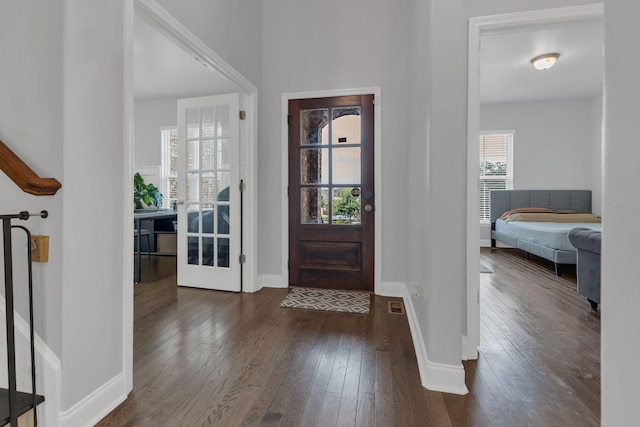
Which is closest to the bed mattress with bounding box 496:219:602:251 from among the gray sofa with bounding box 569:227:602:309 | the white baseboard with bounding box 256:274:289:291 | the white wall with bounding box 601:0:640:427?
the gray sofa with bounding box 569:227:602:309

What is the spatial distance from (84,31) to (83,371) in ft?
4.74

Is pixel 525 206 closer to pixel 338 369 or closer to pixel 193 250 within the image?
pixel 338 369

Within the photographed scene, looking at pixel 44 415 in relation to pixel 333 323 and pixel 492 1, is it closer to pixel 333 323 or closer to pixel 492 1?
pixel 333 323

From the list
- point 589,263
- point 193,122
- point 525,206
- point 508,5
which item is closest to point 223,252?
point 193,122

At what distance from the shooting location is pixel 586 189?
5953mm

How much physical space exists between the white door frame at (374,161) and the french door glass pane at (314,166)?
17 cm

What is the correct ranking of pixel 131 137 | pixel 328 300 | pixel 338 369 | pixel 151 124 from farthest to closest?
pixel 151 124 → pixel 328 300 → pixel 338 369 → pixel 131 137

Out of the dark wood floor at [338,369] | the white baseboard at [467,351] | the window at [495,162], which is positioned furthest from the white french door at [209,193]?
the window at [495,162]

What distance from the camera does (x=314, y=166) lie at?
336 centimetres

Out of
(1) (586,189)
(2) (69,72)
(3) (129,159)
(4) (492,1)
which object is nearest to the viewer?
(2) (69,72)

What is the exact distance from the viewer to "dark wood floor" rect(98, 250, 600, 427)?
1.42 meters

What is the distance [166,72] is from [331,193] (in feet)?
9.55

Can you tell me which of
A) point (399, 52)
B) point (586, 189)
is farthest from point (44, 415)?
point (586, 189)

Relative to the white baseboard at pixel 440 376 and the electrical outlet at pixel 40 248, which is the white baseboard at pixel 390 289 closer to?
the white baseboard at pixel 440 376
